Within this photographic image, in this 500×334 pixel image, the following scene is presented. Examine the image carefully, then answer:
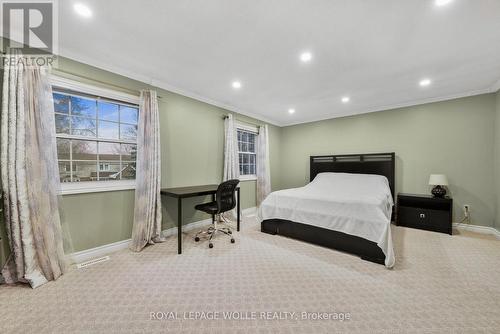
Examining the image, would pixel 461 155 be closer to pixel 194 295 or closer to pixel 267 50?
pixel 267 50

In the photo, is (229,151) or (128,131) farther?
(229,151)

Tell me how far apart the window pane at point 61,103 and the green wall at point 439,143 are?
498cm

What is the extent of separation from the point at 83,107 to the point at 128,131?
0.57 metres

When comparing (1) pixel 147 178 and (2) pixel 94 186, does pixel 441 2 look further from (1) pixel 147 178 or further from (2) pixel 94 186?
(2) pixel 94 186

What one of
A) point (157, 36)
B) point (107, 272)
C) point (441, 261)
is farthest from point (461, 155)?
point (107, 272)

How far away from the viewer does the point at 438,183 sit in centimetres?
339

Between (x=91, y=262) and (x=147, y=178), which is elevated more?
(x=147, y=178)

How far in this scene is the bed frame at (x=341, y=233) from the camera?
2.47m

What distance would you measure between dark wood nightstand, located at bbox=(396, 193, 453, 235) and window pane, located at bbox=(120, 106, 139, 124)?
4.91 metres

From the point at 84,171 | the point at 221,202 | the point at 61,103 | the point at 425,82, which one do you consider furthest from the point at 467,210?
the point at 61,103

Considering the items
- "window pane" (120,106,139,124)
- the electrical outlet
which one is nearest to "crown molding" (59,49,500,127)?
"window pane" (120,106,139,124)

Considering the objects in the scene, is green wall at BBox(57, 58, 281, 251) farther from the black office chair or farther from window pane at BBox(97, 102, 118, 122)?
the black office chair

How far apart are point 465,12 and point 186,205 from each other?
4.03 metres

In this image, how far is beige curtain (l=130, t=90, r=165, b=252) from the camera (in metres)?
2.72
